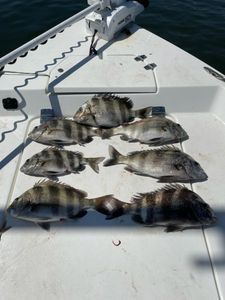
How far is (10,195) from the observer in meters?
2.88

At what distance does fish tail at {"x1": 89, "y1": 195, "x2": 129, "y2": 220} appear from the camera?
8.76 ft

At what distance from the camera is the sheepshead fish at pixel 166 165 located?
292cm

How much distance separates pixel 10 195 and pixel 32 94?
124 cm

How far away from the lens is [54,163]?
299 centimetres

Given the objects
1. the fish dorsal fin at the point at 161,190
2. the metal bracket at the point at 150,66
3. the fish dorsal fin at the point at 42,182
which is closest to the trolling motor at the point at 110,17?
the metal bracket at the point at 150,66

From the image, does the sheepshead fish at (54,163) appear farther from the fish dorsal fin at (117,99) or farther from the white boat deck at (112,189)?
the fish dorsal fin at (117,99)

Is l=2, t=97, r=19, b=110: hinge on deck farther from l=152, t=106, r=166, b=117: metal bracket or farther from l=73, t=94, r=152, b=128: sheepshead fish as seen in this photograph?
l=152, t=106, r=166, b=117: metal bracket

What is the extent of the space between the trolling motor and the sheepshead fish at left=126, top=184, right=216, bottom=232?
2.49 metres

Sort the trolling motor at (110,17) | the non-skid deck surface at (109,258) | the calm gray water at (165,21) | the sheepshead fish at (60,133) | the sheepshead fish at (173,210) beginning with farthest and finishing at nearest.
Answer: the calm gray water at (165,21) → the trolling motor at (110,17) → the sheepshead fish at (60,133) → the sheepshead fish at (173,210) → the non-skid deck surface at (109,258)

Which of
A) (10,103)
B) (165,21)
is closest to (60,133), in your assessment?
(10,103)

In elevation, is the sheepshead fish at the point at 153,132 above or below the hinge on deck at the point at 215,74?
below

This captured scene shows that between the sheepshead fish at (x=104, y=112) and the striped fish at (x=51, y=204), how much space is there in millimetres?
915

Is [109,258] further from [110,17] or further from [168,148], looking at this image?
[110,17]

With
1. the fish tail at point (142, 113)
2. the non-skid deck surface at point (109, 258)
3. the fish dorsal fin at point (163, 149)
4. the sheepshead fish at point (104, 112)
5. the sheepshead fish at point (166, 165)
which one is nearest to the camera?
the non-skid deck surface at point (109, 258)
